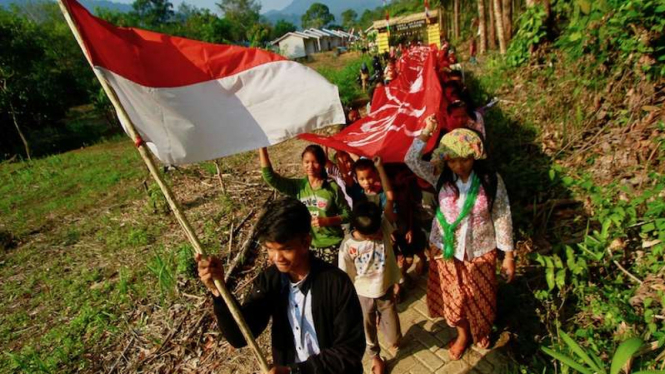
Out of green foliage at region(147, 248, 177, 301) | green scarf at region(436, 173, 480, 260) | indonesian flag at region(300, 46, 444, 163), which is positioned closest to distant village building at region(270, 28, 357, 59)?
indonesian flag at region(300, 46, 444, 163)

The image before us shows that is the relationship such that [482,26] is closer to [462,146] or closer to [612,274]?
[612,274]

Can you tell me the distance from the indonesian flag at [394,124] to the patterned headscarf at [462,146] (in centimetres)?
112

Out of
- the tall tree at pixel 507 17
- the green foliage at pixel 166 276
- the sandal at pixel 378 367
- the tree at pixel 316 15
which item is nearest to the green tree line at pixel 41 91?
the tall tree at pixel 507 17

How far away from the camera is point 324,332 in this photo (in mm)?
1714

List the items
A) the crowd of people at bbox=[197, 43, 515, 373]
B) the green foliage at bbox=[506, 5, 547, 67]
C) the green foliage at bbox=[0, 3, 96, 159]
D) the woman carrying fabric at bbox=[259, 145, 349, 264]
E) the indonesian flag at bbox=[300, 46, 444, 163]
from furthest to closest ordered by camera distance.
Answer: the green foliage at bbox=[0, 3, 96, 159], the green foliage at bbox=[506, 5, 547, 67], the indonesian flag at bbox=[300, 46, 444, 163], the woman carrying fabric at bbox=[259, 145, 349, 264], the crowd of people at bbox=[197, 43, 515, 373]

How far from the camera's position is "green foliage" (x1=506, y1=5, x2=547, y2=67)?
602 cm

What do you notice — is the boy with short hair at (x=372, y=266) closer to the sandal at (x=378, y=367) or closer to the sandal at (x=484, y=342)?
the sandal at (x=378, y=367)

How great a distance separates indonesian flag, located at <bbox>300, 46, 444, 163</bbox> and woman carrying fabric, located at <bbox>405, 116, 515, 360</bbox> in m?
1.02

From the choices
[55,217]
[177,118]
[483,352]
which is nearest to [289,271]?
[177,118]

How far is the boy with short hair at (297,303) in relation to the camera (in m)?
1.56

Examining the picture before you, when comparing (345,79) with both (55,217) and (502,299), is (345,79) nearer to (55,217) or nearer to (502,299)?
(55,217)

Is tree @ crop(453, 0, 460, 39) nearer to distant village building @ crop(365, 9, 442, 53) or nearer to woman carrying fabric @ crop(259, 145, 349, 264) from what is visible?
distant village building @ crop(365, 9, 442, 53)

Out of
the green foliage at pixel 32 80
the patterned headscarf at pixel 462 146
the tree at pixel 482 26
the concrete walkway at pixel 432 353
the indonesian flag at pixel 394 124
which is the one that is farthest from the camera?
the green foliage at pixel 32 80

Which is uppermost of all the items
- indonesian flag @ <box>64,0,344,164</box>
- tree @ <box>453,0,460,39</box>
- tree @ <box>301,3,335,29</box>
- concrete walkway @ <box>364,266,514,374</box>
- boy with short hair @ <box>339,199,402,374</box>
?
tree @ <box>301,3,335,29</box>
